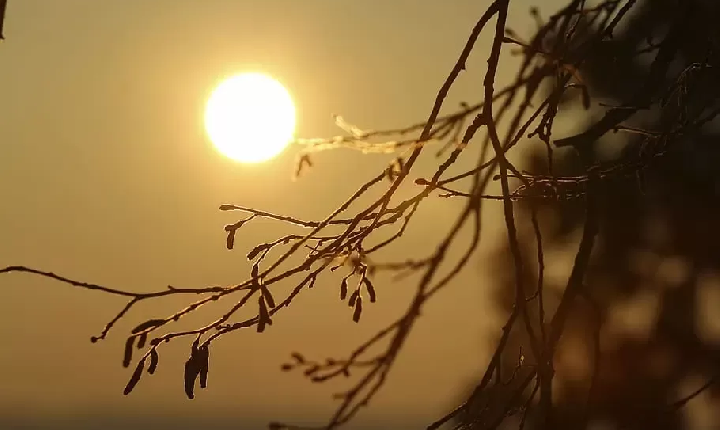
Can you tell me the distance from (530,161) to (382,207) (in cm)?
265

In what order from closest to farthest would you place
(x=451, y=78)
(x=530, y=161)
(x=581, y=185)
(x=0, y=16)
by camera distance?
1. (x=0, y=16)
2. (x=451, y=78)
3. (x=581, y=185)
4. (x=530, y=161)

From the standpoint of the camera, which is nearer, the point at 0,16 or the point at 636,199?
the point at 0,16

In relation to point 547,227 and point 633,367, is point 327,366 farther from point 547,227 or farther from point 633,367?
point 547,227

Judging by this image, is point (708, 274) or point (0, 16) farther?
point (708, 274)

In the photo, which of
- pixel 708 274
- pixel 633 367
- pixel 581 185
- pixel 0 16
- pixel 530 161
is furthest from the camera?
pixel 530 161

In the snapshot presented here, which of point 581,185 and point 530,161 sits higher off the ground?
point 530,161

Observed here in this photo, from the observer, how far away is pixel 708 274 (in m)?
3.26

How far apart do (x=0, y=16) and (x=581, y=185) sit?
0.89 metres

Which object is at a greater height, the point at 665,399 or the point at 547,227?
the point at 547,227

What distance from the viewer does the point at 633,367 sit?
357cm

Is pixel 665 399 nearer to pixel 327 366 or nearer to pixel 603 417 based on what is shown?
pixel 603 417

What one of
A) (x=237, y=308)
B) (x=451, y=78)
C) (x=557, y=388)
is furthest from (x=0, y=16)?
(x=557, y=388)

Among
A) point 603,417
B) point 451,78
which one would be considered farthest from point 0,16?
point 603,417

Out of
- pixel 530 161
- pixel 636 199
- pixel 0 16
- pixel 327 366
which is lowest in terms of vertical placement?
pixel 327 366
